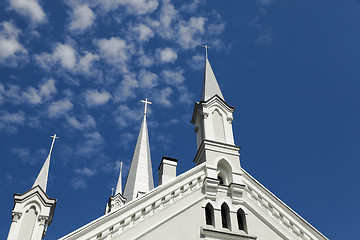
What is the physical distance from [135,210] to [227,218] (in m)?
3.66

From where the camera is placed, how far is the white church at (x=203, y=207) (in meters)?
10.5

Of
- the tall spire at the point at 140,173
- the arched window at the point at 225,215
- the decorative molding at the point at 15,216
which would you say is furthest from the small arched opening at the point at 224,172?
the tall spire at the point at 140,173

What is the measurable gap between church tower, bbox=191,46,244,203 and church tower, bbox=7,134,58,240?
5.91 meters

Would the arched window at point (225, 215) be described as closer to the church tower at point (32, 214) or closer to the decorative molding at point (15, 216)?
the church tower at point (32, 214)

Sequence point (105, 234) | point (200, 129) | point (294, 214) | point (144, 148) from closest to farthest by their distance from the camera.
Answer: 1. point (105, 234)
2. point (294, 214)
3. point (200, 129)
4. point (144, 148)

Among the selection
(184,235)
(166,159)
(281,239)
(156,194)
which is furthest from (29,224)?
(166,159)

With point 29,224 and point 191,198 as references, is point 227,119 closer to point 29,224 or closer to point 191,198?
point 191,198

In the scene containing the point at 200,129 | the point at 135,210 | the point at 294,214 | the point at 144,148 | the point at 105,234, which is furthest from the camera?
the point at 144,148

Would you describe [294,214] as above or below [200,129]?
below

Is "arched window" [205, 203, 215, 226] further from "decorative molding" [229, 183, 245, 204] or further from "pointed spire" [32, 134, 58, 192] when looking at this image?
"pointed spire" [32, 134, 58, 192]

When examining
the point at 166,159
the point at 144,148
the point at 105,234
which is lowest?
the point at 105,234

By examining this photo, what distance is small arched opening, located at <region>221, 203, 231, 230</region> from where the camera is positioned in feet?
39.9

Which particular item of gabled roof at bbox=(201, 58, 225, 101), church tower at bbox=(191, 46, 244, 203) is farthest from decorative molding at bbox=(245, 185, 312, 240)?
gabled roof at bbox=(201, 58, 225, 101)

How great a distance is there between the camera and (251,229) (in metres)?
12.2
